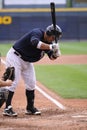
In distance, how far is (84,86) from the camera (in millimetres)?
13664

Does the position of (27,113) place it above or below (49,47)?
below

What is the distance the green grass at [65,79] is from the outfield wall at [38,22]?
14.2 m

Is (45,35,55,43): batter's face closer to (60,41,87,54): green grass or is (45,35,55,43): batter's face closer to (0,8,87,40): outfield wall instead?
(60,41,87,54): green grass

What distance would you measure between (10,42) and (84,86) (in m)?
20.2

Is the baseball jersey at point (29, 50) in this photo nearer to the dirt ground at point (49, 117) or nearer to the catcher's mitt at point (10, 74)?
the catcher's mitt at point (10, 74)

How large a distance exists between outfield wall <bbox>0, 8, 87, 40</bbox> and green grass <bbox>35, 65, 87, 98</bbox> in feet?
46.5

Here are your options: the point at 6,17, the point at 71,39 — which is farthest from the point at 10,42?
the point at 71,39

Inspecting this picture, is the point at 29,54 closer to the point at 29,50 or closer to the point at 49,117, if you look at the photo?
the point at 29,50

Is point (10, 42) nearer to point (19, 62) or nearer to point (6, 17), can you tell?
point (6, 17)

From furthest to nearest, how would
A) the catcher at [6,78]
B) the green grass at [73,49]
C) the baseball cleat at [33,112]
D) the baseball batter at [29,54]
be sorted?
the green grass at [73,49], the baseball cleat at [33,112], the baseball batter at [29,54], the catcher at [6,78]

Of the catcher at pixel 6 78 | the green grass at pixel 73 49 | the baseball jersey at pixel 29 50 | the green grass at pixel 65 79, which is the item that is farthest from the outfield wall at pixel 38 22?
the catcher at pixel 6 78

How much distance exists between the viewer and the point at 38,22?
112ft

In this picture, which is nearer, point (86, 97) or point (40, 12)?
point (86, 97)

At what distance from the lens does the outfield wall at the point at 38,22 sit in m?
33.9
